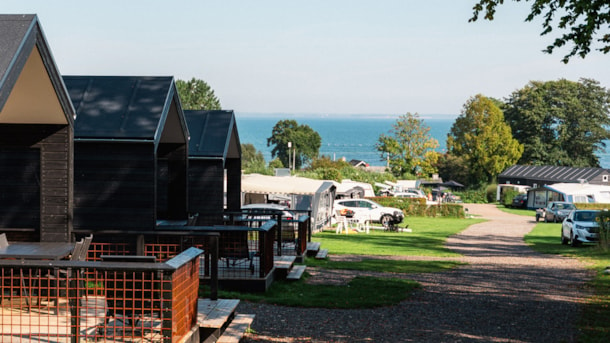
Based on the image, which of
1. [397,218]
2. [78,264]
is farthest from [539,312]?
Result: [397,218]

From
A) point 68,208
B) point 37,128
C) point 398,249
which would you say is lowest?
point 398,249

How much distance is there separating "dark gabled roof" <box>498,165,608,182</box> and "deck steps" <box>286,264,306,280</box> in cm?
6654

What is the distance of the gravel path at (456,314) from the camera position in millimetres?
10148

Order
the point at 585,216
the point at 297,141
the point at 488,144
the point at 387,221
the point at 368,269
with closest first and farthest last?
the point at 368,269 → the point at 585,216 → the point at 387,221 → the point at 488,144 → the point at 297,141

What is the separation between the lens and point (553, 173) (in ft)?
267

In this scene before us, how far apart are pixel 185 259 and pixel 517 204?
6491 centimetres

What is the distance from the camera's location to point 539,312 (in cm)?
1214

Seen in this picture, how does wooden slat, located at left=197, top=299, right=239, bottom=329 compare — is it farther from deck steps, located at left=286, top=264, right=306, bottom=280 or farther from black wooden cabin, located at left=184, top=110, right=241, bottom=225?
black wooden cabin, located at left=184, top=110, right=241, bottom=225

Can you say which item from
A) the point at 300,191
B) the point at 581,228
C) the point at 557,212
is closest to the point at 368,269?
the point at 581,228

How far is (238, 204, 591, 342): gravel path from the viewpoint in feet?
33.3

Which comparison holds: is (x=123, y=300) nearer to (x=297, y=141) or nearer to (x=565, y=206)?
(x=565, y=206)

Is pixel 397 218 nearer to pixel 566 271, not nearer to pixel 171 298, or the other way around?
pixel 566 271

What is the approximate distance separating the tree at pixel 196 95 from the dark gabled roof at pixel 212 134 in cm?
5567

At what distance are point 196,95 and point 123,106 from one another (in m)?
64.0
